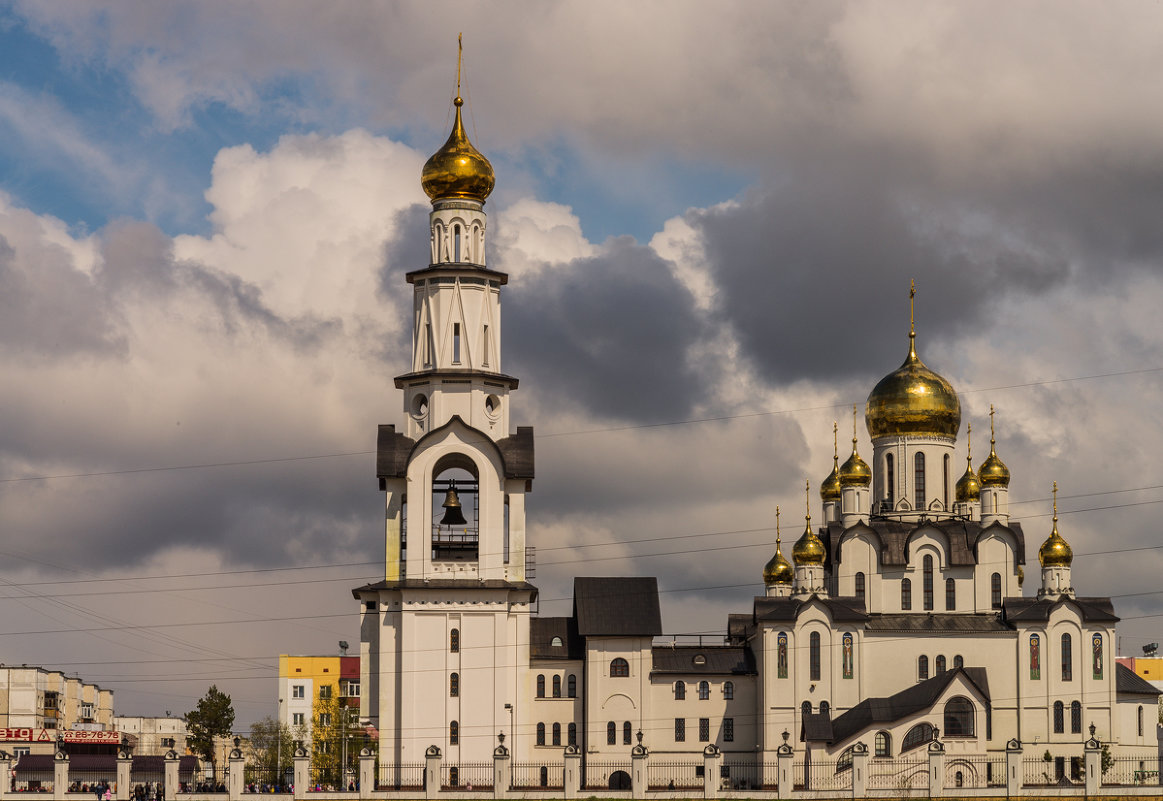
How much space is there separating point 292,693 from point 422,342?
49.5 m

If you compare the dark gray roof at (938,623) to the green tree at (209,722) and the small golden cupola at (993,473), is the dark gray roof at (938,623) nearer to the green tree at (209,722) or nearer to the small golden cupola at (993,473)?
the small golden cupola at (993,473)

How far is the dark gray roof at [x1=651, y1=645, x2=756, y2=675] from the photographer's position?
2594 inches

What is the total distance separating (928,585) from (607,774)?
1517 centimetres

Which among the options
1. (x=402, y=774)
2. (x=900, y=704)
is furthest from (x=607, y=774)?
(x=900, y=704)

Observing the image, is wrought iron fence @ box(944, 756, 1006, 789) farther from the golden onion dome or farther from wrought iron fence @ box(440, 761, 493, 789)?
the golden onion dome

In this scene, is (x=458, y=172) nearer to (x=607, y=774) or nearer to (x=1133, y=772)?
(x=607, y=774)

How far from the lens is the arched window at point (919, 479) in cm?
7312

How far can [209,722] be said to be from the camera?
79.0 metres

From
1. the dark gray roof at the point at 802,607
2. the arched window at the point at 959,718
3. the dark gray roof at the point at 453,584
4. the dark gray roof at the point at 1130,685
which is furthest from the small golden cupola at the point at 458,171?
the dark gray roof at the point at 1130,685

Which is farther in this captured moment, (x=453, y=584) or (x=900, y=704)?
(x=900, y=704)

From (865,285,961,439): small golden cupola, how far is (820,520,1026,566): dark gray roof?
383 centimetres

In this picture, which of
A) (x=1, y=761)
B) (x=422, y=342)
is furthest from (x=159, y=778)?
(x=422, y=342)

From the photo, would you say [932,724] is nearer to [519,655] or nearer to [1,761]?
[519,655]

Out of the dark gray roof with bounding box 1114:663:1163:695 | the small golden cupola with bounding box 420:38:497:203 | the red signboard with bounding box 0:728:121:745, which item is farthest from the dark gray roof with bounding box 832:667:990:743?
the red signboard with bounding box 0:728:121:745
